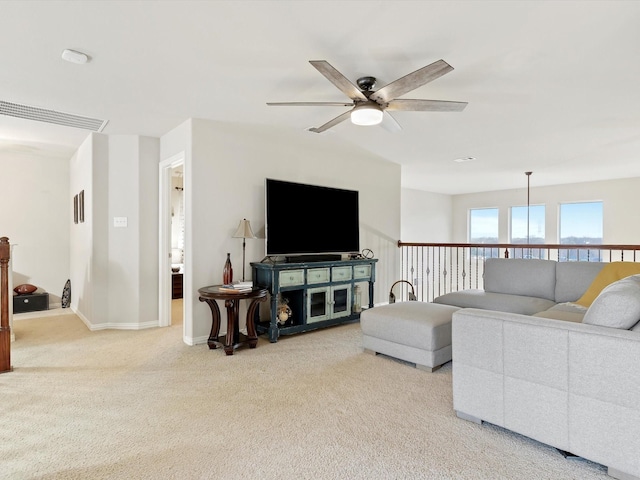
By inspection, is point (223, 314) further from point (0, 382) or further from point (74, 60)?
point (74, 60)

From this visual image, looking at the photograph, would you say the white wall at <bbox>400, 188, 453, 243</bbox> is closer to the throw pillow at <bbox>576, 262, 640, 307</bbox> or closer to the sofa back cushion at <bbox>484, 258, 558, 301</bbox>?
the sofa back cushion at <bbox>484, 258, 558, 301</bbox>

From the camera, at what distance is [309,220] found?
176 inches

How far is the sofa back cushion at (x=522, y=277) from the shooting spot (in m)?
3.89

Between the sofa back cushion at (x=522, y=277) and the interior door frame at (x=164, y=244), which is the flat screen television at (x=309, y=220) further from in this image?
the sofa back cushion at (x=522, y=277)

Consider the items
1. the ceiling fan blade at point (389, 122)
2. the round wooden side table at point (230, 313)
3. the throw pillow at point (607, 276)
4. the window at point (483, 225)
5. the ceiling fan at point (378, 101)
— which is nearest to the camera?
the ceiling fan at point (378, 101)

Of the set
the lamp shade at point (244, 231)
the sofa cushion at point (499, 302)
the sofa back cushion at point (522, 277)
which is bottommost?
the sofa cushion at point (499, 302)

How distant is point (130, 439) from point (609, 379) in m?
2.40

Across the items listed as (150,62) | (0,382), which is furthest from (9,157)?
(150,62)

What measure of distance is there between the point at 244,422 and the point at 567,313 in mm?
2641

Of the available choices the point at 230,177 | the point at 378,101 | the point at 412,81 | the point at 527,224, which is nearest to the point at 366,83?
the point at 378,101

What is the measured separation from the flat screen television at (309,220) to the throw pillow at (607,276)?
259 centimetres

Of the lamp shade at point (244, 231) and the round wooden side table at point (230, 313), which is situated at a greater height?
the lamp shade at point (244, 231)

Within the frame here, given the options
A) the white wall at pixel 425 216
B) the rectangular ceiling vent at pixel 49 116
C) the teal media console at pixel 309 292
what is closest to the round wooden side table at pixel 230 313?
the teal media console at pixel 309 292

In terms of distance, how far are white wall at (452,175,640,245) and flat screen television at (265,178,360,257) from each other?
4.69 m
